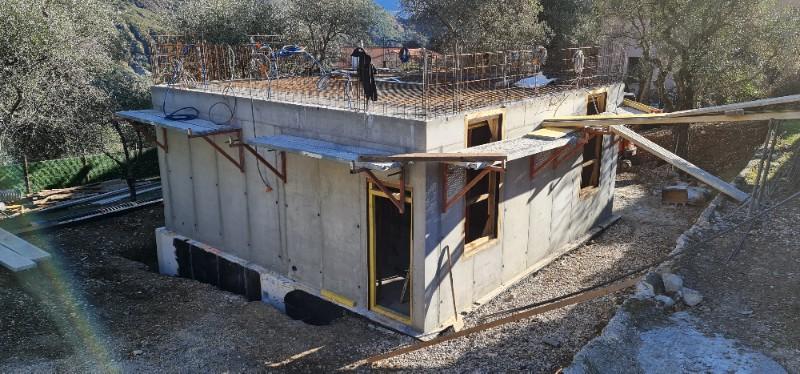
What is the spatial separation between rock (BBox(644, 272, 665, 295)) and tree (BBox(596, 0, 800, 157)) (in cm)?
997

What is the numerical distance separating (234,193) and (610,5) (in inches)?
585

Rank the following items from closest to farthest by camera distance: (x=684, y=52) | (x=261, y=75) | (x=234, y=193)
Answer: (x=234, y=193), (x=261, y=75), (x=684, y=52)

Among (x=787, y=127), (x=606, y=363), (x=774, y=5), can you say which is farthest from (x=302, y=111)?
(x=787, y=127)

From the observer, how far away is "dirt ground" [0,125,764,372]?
909 cm

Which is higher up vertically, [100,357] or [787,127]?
[787,127]

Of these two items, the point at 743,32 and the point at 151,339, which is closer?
the point at 151,339

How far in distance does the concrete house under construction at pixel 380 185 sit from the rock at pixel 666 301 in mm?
2844

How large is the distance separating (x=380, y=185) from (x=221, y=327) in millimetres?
4234

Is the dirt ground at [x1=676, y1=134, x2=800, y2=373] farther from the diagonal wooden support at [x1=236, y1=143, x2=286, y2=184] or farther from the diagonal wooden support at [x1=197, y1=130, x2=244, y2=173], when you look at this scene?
the diagonal wooden support at [x1=197, y1=130, x2=244, y2=173]

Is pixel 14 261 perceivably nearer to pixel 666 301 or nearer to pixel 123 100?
pixel 123 100

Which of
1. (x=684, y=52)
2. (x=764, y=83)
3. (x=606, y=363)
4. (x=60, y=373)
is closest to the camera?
(x=606, y=363)

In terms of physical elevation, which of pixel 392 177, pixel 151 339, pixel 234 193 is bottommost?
pixel 151 339

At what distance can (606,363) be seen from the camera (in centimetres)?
773

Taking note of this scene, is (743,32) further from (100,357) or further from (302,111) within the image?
(100,357)
